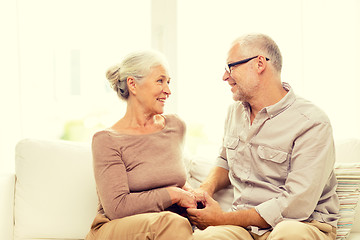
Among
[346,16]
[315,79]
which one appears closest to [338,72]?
[315,79]

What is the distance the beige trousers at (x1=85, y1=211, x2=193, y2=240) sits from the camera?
6.18 ft

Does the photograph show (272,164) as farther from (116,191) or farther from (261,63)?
(116,191)

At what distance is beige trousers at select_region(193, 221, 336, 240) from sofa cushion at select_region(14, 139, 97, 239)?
2.35 ft

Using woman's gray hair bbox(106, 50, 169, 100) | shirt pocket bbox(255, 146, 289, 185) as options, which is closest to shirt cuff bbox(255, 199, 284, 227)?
shirt pocket bbox(255, 146, 289, 185)

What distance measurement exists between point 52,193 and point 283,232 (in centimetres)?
125

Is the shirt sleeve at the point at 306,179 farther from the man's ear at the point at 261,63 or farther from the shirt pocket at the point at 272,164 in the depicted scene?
the man's ear at the point at 261,63

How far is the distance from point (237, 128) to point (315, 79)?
4.02ft

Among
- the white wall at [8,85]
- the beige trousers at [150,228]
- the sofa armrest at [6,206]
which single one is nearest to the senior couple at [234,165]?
the beige trousers at [150,228]

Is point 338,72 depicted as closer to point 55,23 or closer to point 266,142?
point 266,142

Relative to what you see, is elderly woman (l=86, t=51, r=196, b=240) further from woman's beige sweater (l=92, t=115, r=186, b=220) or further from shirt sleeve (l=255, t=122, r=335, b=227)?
shirt sleeve (l=255, t=122, r=335, b=227)

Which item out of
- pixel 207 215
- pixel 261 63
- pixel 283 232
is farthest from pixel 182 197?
pixel 261 63

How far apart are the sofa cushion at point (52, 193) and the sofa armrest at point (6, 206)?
30 millimetres

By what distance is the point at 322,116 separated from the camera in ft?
6.98

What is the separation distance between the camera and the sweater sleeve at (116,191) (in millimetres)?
2045
